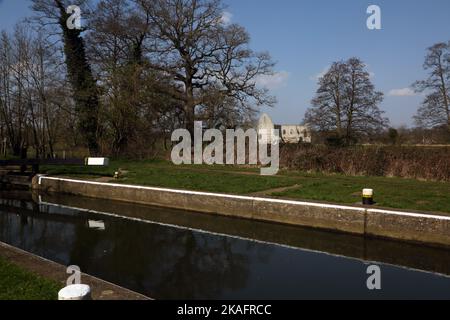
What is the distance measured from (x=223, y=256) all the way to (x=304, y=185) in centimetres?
537

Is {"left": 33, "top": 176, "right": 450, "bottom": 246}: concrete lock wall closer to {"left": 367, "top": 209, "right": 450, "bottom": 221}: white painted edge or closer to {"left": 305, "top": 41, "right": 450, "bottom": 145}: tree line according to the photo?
{"left": 367, "top": 209, "right": 450, "bottom": 221}: white painted edge

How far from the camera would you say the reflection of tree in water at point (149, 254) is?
7.14 m

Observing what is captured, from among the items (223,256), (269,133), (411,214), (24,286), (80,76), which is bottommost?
(223,256)

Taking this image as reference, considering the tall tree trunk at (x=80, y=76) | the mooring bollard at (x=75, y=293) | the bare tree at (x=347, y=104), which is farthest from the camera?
the bare tree at (x=347, y=104)

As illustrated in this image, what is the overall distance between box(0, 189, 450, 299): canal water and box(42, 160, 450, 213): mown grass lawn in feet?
5.14

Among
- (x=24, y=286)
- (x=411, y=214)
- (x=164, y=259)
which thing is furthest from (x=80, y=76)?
(x=24, y=286)

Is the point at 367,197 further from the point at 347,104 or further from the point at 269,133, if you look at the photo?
the point at 347,104

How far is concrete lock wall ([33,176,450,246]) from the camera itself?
29.5 feet

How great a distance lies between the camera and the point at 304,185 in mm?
13500

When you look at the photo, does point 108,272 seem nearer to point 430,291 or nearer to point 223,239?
point 223,239

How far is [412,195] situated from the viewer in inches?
442

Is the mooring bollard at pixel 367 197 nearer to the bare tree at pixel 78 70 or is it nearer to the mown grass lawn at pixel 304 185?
the mown grass lawn at pixel 304 185

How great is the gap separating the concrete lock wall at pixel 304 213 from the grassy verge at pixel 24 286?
6702 mm

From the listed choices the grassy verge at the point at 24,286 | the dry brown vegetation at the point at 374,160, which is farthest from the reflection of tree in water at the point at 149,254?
the dry brown vegetation at the point at 374,160
